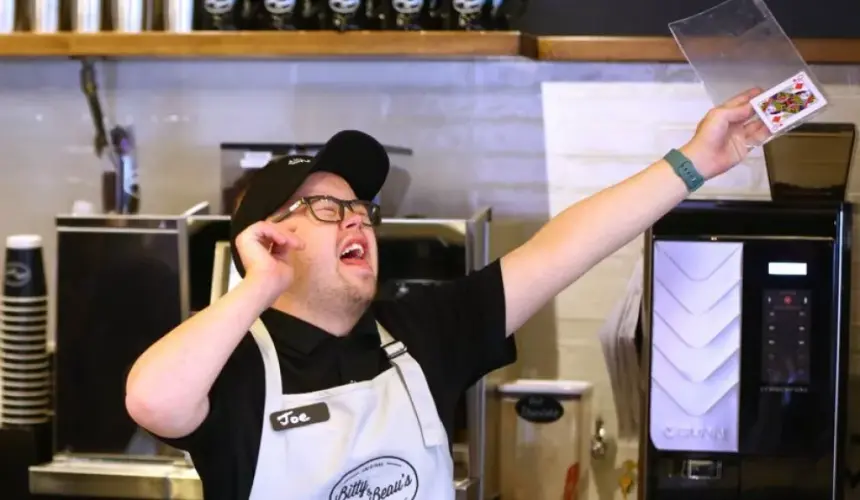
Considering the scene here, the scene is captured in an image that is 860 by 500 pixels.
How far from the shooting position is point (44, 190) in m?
2.64

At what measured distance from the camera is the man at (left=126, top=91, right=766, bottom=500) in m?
1.38

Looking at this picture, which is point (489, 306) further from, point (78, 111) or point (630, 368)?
point (78, 111)

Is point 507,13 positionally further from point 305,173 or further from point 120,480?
point 120,480

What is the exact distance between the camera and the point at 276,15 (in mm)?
2281

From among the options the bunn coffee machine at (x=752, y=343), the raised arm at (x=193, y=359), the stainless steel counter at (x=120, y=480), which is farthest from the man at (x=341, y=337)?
the stainless steel counter at (x=120, y=480)

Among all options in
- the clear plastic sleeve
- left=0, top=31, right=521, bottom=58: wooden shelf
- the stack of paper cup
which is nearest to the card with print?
the clear plastic sleeve

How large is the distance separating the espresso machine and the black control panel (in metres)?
0.52

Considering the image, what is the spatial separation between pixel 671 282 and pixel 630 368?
39 centimetres

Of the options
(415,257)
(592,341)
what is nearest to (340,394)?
(415,257)

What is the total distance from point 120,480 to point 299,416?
29.4 inches

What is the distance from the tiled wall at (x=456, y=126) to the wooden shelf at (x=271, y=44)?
29 centimetres

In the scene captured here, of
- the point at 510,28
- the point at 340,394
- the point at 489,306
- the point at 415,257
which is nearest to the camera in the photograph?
the point at 340,394

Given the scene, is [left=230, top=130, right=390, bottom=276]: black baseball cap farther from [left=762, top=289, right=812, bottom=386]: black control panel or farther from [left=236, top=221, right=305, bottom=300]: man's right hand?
[left=762, top=289, right=812, bottom=386]: black control panel

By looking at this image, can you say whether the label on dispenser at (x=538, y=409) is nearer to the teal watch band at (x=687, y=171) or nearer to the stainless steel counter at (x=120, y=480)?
the stainless steel counter at (x=120, y=480)
